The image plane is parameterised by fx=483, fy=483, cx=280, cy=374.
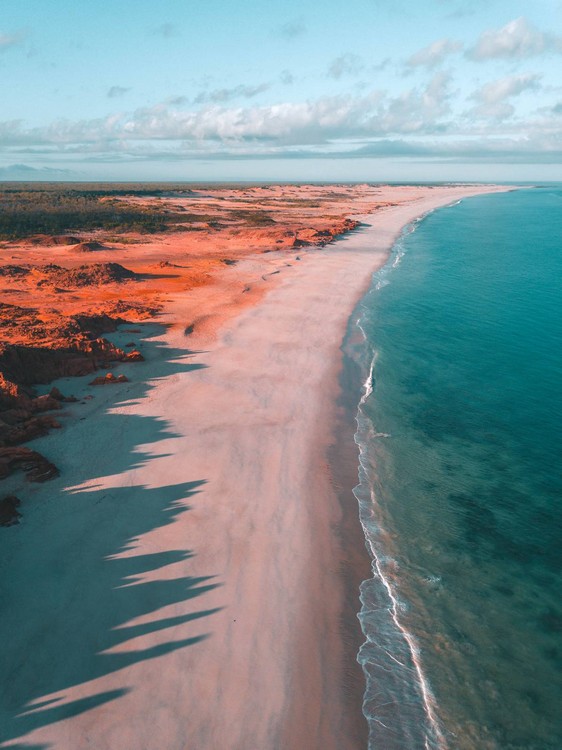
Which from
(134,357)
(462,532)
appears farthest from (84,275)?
(462,532)

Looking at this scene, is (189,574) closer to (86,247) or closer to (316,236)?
(86,247)

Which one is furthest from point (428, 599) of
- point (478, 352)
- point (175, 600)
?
point (478, 352)

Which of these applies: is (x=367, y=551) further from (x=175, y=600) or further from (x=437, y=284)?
(x=437, y=284)

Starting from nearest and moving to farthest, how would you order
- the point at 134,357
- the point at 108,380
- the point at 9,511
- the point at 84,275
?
the point at 9,511
the point at 108,380
the point at 134,357
the point at 84,275

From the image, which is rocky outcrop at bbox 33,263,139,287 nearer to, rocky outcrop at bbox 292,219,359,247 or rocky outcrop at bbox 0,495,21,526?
rocky outcrop at bbox 292,219,359,247

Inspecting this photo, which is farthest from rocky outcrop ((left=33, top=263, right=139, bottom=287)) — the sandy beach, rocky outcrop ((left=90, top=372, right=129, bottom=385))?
rocky outcrop ((left=90, top=372, right=129, bottom=385))
